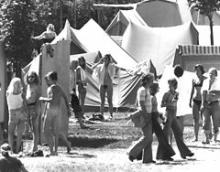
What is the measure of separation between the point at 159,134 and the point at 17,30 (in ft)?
18.3

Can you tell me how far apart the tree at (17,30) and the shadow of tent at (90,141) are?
245cm

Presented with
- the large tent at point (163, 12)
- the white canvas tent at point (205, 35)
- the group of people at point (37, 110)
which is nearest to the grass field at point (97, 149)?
the group of people at point (37, 110)

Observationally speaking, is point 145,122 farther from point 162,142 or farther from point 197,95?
point 197,95

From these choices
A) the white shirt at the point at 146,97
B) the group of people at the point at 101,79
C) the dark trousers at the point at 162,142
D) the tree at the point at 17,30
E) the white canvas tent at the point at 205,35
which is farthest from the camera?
the white canvas tent at the point at 205,35

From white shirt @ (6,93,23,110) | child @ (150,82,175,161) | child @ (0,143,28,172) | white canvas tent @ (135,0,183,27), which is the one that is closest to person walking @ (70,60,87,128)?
white shirt @ (6,93,23,110)

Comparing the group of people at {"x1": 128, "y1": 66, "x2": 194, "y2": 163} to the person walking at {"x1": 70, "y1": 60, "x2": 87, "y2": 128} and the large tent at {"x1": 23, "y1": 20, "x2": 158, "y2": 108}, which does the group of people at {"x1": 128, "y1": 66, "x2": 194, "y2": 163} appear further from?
the person walking at {"x1": 70, "y1": 60, "x2": 87, "y2": 128}

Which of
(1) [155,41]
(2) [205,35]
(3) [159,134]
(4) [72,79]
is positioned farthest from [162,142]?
(2) [205,35]

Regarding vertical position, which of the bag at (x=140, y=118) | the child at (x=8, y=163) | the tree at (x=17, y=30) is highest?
the tree at (x=17, y=30)

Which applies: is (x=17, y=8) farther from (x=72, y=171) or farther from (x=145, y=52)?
(x=145, y=52)

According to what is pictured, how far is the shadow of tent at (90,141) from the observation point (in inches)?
637

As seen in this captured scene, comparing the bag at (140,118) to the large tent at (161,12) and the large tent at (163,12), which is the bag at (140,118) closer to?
the large tent at (163,12)

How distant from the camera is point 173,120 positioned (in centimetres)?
1430

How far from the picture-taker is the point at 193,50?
20.8 meters

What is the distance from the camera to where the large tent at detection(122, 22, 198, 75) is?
27.3 m
